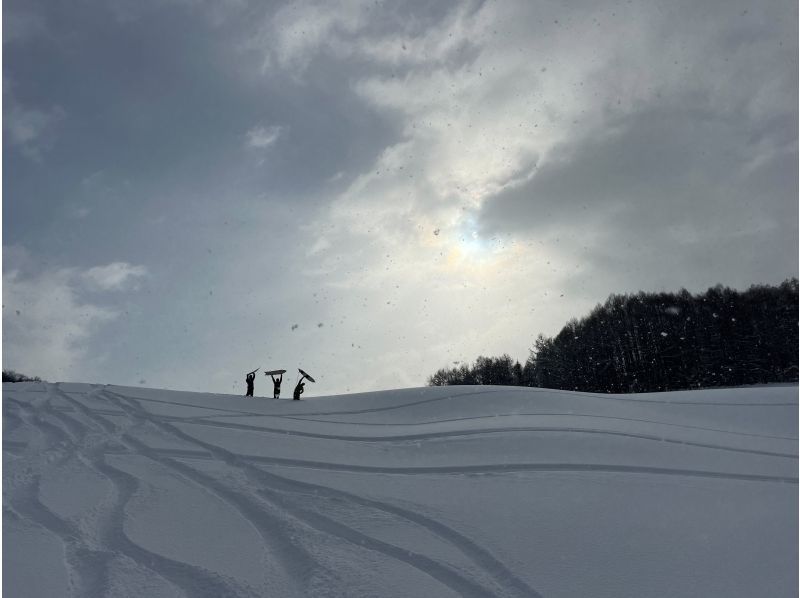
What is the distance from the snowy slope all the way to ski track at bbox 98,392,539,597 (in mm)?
16

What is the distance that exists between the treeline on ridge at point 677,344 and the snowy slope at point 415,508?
3505 centimetres

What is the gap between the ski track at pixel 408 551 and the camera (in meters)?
2.87

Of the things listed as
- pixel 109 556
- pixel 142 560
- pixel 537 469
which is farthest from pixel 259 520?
pixel 537 469

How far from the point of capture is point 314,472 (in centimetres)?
520

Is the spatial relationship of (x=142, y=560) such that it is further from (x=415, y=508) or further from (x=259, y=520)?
(x=415, y=508)

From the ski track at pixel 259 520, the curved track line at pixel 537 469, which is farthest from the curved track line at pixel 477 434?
the ski track at pixel 259 520

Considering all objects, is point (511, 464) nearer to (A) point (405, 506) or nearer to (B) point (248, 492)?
(A) point (405, 506)

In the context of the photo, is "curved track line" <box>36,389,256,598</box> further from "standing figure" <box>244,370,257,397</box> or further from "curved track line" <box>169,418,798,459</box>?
"standing figure" <box>244,370,257,397</box>

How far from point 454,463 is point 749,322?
41.7 m

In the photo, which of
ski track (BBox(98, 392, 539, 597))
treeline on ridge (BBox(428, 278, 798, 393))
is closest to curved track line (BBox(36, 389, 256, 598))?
ski track (BBox(98, 392, 539, 597))

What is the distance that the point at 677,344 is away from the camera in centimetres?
4034

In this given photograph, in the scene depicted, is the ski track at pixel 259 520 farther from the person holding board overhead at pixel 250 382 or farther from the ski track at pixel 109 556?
the person holding board overhead at pixel 250 382

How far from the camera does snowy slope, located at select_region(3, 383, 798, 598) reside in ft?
9.73

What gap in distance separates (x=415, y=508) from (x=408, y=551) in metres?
0.77
